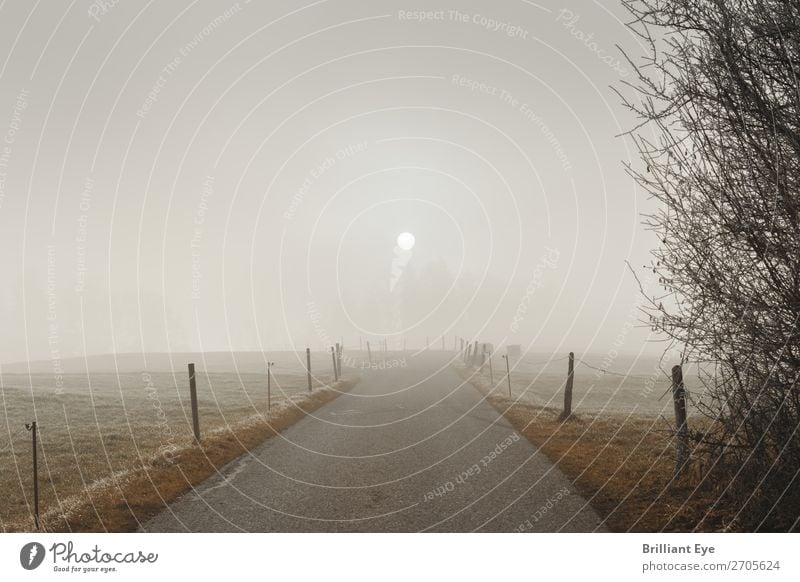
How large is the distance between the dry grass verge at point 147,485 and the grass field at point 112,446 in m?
0.02

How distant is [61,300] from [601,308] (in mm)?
185313

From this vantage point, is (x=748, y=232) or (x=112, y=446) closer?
(x=748, y=232)

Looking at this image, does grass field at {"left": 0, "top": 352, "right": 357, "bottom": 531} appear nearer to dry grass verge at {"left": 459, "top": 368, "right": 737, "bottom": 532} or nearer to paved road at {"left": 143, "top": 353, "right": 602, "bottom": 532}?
paved road at {"left": 143, "top": 353, "right": 602, "bottom": 532}

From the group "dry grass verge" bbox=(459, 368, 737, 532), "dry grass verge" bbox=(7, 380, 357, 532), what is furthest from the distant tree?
"dry grass verge" bbox=(7, 380, 357, 532)

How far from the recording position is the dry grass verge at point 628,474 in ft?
23.3

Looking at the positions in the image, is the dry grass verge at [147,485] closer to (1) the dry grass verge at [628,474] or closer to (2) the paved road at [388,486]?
(2) the paved road at [388,486]

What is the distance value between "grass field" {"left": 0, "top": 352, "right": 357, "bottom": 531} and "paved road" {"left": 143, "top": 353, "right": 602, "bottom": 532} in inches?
37.0

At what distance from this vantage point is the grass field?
29.0 ft

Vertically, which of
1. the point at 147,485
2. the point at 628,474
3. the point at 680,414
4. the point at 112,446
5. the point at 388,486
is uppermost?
the point at 680,414

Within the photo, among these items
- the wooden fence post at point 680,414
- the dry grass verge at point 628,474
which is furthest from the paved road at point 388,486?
the wooden fence post at point 680,414

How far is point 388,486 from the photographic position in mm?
9953

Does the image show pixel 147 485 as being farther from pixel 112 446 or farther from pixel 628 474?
pixel 628 474

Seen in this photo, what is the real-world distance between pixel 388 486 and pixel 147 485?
5125mm

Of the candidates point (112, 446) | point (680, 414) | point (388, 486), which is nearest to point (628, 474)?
A: point (680, 414)
